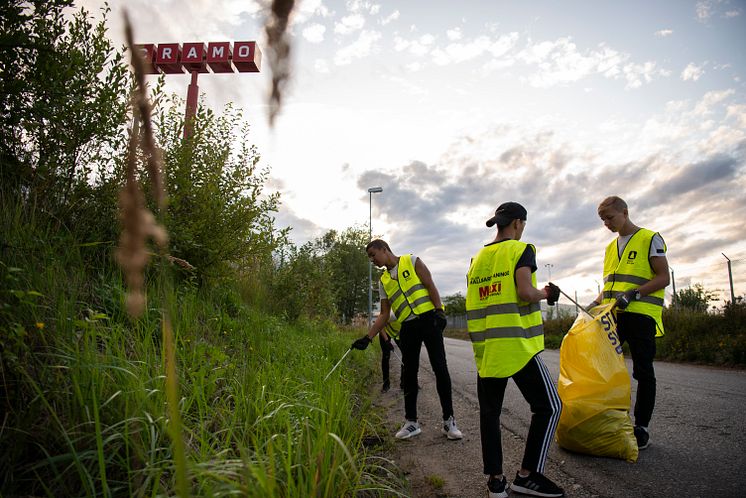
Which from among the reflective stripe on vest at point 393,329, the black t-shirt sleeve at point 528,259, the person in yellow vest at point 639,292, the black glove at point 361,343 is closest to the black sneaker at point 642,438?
the person in yellow vest at point 639,292

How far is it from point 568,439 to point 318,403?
6.27 feet

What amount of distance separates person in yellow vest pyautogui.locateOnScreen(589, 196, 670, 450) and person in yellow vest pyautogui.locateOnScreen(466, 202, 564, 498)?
113cm

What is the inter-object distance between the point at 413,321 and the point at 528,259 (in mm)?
1893

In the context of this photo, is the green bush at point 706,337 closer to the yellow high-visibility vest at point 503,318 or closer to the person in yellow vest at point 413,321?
the person in yellow vest at point 413,321

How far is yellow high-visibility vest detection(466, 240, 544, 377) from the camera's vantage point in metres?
2.91

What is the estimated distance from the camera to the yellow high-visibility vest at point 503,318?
9.54ft

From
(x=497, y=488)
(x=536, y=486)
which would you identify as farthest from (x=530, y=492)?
(x=497, y=488)

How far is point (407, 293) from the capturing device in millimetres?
4684

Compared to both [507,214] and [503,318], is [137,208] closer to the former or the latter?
[503,318]

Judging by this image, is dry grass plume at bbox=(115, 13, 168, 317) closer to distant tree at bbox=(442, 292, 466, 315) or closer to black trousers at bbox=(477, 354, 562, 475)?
black trousers at bbox=(477, 354, 562, 475)

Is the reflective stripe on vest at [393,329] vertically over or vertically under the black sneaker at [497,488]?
over

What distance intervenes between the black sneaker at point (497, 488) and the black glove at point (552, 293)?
1.17 meters

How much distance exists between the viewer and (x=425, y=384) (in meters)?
7.37

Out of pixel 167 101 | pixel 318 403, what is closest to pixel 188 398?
pixel 318 403
